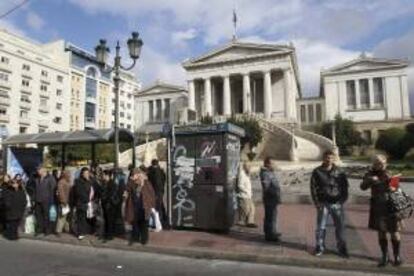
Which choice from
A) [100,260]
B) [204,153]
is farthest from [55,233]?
[204,153]

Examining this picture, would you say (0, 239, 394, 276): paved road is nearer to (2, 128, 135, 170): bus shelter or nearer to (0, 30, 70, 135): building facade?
(2, 128, 135, 170): bus shelter

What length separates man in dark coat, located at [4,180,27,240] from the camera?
471 inches

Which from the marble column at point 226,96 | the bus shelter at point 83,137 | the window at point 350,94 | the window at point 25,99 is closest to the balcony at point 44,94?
the window at point 25,99

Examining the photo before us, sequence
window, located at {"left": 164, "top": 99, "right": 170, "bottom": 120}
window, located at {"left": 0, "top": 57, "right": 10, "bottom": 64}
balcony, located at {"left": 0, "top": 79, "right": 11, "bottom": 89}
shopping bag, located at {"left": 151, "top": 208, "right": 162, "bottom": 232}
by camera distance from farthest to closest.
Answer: window, located at {"left": 164, "top": 99, "right": 170, "bottom": 120} → window, located at {"left": 0, "top": 57, "right": 10, "bottom": 64} → balcony, located at {"left": 0, "top": 79, "right": 11, "bottom": 89} → shopping bag, located at {"left": 151, "top": 208, "right": 162, "bottom": 232}

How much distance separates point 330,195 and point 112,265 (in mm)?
4165

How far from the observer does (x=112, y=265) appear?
8.88m

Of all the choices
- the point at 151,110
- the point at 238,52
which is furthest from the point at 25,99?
the point at 238,52

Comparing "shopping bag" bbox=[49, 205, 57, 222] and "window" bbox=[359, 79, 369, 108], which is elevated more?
"window" bbox=[359, 79, 369, 108]

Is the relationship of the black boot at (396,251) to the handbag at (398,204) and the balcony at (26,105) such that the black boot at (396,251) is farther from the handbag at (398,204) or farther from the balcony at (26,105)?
the balcony at (26,105)

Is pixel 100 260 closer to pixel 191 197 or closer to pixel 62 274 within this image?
pixel 62 274

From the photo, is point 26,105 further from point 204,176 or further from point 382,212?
point 382,212

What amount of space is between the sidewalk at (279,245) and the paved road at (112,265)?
0.78ft

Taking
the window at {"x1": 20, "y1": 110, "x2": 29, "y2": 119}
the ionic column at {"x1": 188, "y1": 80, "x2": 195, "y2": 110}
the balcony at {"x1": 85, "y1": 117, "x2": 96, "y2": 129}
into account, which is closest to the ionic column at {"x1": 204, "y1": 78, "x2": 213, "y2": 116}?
the ionic column at {"x1": 188, "y1": 80, "x2": 195, "y2": 110}

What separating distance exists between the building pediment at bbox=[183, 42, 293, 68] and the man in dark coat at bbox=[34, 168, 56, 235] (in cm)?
A: 6481
